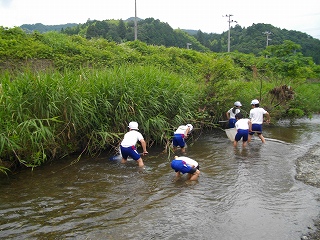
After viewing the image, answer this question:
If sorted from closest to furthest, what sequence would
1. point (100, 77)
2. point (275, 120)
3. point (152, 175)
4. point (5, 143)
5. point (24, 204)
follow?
1. point (24, 204)
2. point (5, 143)
3. point (152, 175)
4. point (100, 77)
5. point (275, 120)

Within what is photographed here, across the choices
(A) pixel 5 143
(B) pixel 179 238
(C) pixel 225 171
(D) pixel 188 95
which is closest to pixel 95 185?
(A) pixel 5 143

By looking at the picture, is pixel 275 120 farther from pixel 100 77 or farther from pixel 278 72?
pixel 100 77

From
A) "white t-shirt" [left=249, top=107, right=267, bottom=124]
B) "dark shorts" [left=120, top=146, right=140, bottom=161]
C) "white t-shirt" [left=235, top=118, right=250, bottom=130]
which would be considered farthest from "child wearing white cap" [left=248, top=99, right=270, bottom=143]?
"dark shorts" [left=120, top=146, right=140, bottom=161]

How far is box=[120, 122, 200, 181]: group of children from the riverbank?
2.74 m

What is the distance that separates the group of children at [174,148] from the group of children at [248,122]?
206cm

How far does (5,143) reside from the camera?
7.08m

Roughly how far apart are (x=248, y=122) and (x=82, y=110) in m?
5.87

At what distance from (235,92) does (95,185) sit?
28.7ft

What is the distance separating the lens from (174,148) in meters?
10.6

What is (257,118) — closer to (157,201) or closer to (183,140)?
(183,140)

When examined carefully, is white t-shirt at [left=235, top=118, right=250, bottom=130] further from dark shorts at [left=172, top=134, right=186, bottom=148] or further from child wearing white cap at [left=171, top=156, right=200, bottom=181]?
child wearing white cap at [left=171, top=156, right=200, bottom=181]

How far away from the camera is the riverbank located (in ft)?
18.2

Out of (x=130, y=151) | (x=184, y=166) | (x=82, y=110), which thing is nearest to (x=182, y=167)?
(x=184, y=166)

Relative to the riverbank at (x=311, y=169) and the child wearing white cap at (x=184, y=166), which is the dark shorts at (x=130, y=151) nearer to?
the child wearing white cap at (x=184, y=166)
